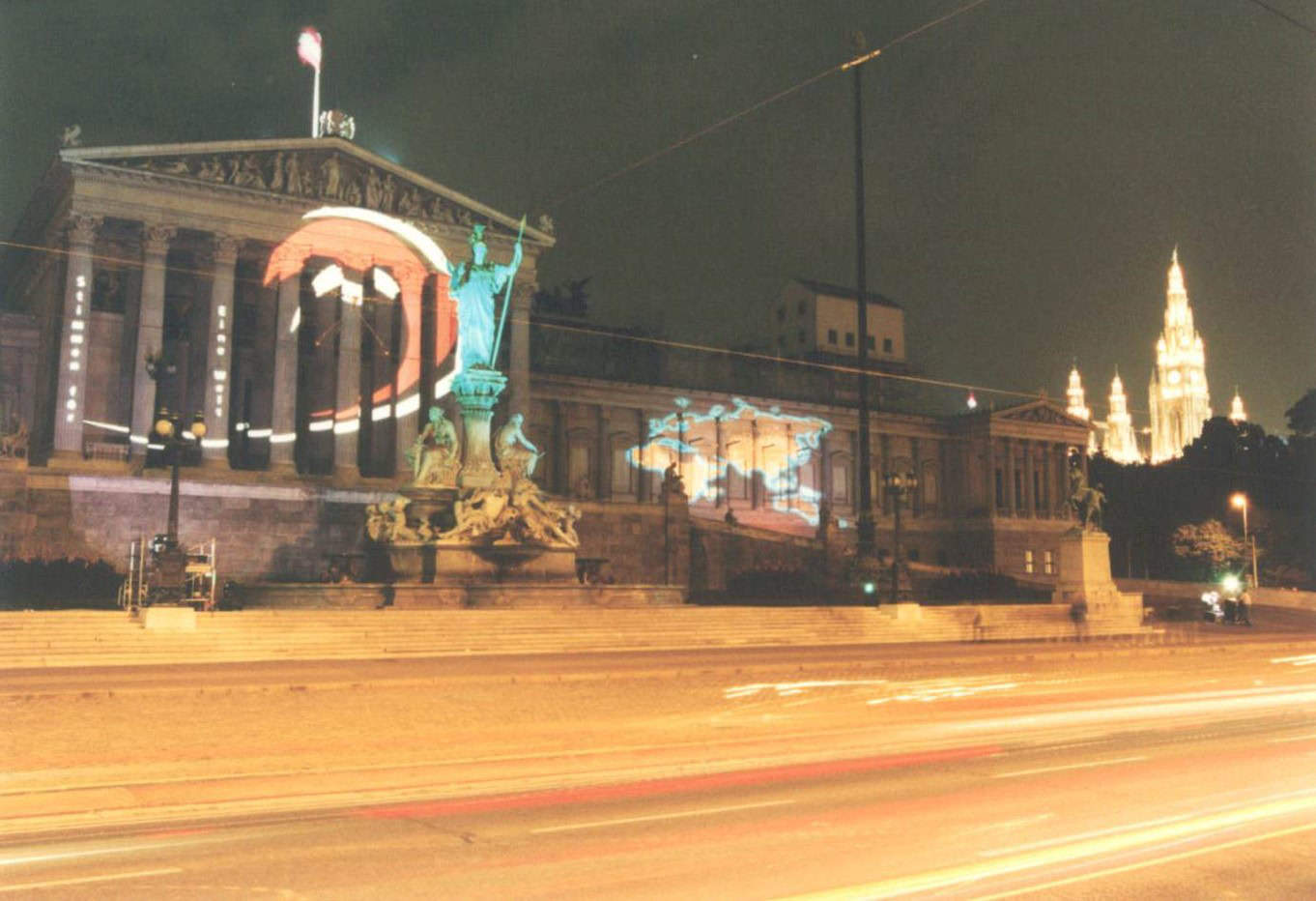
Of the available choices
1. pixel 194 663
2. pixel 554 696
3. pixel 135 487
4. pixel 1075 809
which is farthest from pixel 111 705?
pixel 135 487

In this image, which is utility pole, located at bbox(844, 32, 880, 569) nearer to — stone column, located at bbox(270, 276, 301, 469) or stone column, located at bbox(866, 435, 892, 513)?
stone column, located at bbox(270, 276, 301, 469)

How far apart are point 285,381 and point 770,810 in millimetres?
45214

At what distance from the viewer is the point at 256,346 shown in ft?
176

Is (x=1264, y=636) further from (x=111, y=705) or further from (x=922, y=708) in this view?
(x=111, y=705)

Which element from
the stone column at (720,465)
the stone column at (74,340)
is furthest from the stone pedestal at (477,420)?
the stone column at (720,465)

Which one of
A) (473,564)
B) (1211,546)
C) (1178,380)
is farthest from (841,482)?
(1178,380)

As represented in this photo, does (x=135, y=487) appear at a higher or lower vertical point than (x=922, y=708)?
higher

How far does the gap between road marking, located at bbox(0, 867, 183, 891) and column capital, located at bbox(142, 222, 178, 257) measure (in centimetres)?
4602

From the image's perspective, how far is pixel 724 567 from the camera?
55.8 metres

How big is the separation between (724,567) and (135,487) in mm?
25913

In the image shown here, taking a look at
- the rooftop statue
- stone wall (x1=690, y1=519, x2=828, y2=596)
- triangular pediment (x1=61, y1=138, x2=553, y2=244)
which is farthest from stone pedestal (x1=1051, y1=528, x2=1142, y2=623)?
triangular pediment (x1=61, y1=138, x2=553, y2=244)

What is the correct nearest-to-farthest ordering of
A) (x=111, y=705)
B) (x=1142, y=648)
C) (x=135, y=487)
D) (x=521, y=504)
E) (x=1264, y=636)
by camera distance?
(x=111, y=705), (x=1142, y=648), (x=521, y=504), (x=1264, y=636), (x=135, y=487)

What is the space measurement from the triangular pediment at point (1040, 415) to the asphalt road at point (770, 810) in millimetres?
69827

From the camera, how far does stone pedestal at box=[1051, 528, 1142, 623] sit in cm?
4269
